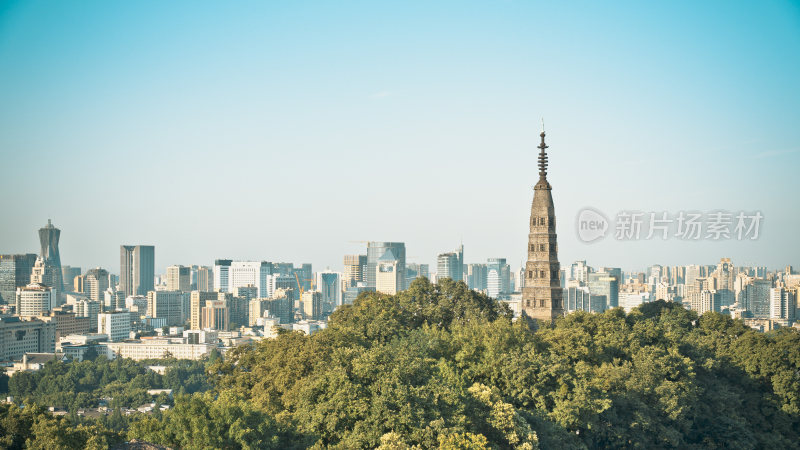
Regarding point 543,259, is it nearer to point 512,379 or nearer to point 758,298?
point 512,379

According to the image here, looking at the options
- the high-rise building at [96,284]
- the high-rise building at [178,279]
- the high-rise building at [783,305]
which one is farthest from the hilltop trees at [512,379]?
the high-rise building at [178,279]

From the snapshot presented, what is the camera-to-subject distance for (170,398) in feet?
230

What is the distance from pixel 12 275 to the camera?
149m

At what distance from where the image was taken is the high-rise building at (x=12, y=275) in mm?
145875

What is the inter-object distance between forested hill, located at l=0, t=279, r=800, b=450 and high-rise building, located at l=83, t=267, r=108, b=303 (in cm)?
16014

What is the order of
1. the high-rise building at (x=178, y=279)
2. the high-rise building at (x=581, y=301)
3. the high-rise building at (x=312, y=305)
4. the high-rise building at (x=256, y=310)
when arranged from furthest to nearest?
1. the high-rise building at (x=178, y=279)
2. the high-rise building at (x=312, y=305)
3. the high-rise building at (x=256, y=310)
4. the high-rise building at (x=581, y=301)

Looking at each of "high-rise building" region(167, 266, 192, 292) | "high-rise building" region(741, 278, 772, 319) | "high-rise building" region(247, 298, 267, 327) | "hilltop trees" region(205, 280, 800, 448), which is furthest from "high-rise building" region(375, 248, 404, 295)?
"hilltop trees" region(205, 280, 800, 448)

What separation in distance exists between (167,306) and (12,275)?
1037 inches

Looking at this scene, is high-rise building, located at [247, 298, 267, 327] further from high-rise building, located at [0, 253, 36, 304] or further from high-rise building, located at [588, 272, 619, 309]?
high-rise building, located at [588, 272, 619, 309]

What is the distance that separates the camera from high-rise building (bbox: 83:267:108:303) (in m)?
182

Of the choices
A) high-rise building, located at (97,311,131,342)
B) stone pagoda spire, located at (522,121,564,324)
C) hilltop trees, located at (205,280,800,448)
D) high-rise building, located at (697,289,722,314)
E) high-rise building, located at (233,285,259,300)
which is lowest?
high-rise building, located at (97,311,131,342)

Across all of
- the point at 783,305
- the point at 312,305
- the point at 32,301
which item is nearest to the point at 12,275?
the point at 32,301

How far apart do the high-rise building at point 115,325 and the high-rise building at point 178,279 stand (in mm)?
64544

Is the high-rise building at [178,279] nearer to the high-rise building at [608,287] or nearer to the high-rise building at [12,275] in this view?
the high-rise building at [12,275]
